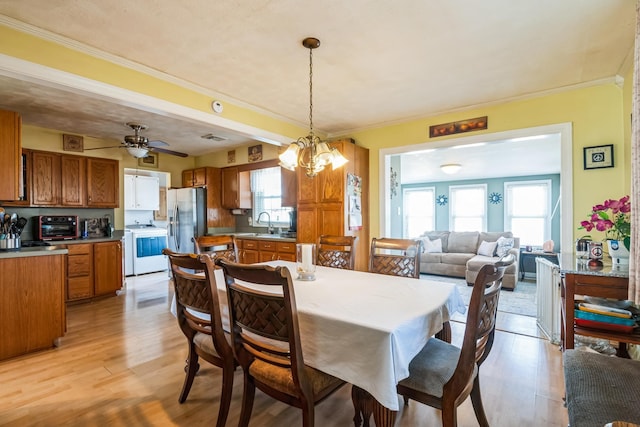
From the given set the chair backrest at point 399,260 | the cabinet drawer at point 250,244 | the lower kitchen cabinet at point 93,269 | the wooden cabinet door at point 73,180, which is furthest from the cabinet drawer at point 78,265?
the chair backrest at point 399,260

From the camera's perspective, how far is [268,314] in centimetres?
134

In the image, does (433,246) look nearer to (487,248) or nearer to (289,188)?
(487,248)

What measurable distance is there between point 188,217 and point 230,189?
93 cm

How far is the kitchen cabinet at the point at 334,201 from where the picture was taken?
13.2ft

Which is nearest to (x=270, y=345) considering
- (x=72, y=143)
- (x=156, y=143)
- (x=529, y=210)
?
(x=156, y=143)

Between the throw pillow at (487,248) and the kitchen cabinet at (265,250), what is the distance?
4101mm

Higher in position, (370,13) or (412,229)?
(370,13)

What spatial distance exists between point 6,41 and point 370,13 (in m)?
2.37

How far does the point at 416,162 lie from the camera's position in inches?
252

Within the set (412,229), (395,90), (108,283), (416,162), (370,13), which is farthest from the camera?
(412,229)

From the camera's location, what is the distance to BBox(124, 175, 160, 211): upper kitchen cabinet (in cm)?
600

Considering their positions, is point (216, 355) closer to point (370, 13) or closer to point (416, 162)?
point (370, 13)

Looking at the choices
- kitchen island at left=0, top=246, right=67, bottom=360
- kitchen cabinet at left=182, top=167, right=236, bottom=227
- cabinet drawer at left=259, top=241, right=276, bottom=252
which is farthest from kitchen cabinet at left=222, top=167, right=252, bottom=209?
kitchen island at left=0, top=246, right=67, bottom=360

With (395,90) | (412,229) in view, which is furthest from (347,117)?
(412,229)
